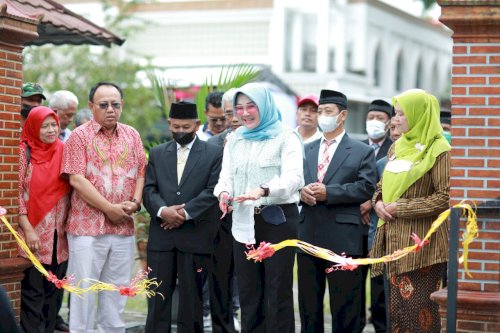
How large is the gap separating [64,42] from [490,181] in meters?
6.93

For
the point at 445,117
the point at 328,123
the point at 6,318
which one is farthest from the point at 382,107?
the point at 6,318

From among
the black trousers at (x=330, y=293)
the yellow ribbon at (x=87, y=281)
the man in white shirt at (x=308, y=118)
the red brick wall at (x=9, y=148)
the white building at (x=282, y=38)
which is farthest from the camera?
the white building at (x=282, y=38)

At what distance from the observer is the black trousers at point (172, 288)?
28.8ft

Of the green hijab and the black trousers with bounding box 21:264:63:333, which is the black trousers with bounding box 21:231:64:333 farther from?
the green hijab

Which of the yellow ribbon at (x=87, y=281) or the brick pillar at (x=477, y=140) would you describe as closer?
the brick pillar at (x=477, y=140)

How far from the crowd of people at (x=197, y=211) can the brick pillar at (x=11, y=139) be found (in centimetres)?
18

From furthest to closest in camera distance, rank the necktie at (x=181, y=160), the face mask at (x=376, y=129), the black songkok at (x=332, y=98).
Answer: the face mask at (x=376, y=129) < the black songkok at (x=332, y=98) < the necktie at (x=181, y=160)

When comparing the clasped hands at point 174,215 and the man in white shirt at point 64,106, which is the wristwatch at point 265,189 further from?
the man in white shirt at point 64,106

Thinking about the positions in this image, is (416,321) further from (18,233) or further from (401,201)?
(18,233)

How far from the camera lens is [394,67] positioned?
147 feet

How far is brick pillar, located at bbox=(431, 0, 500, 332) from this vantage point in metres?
6.76

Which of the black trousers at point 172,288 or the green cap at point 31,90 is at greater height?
the green cap at point 31,90

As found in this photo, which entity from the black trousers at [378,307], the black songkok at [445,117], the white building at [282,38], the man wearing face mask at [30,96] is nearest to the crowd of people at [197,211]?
the black trousers at [378,307]

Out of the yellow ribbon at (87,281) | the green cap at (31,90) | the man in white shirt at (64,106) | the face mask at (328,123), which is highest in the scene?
the green cap at (31,90)
